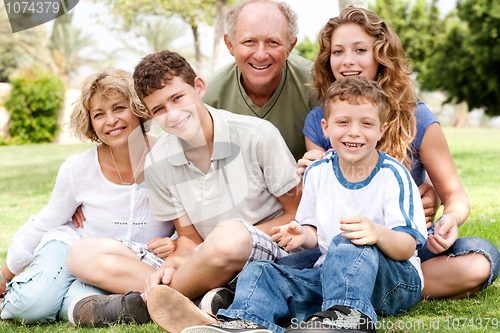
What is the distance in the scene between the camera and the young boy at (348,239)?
1.92 m

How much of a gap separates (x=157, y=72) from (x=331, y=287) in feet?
4.55

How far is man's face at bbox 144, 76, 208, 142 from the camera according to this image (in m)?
2.56

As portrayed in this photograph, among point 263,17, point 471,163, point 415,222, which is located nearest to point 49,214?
point 263,17

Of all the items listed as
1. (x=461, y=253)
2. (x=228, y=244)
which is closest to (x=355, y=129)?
(x=228, y=244)

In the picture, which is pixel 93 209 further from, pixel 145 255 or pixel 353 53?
pixel 353 53

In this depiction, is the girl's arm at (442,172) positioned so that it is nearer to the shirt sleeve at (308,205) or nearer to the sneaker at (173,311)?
the shirt sleeve at (308,205)

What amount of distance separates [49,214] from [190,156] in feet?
2.97

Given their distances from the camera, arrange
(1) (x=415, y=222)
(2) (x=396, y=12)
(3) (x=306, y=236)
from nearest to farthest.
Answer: (1) (x=415, y=222)
(3) (x=306, y=236)
(2) (x=396, y=12)

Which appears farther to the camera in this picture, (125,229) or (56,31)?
(56,31)

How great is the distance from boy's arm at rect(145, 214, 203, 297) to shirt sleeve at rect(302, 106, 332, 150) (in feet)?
2.86

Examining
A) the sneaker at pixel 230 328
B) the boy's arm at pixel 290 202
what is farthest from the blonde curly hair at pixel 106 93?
the sneaker at pixel 230 328

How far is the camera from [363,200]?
217 centimetres

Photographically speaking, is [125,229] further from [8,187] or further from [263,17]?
[8,187]

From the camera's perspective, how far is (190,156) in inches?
108
